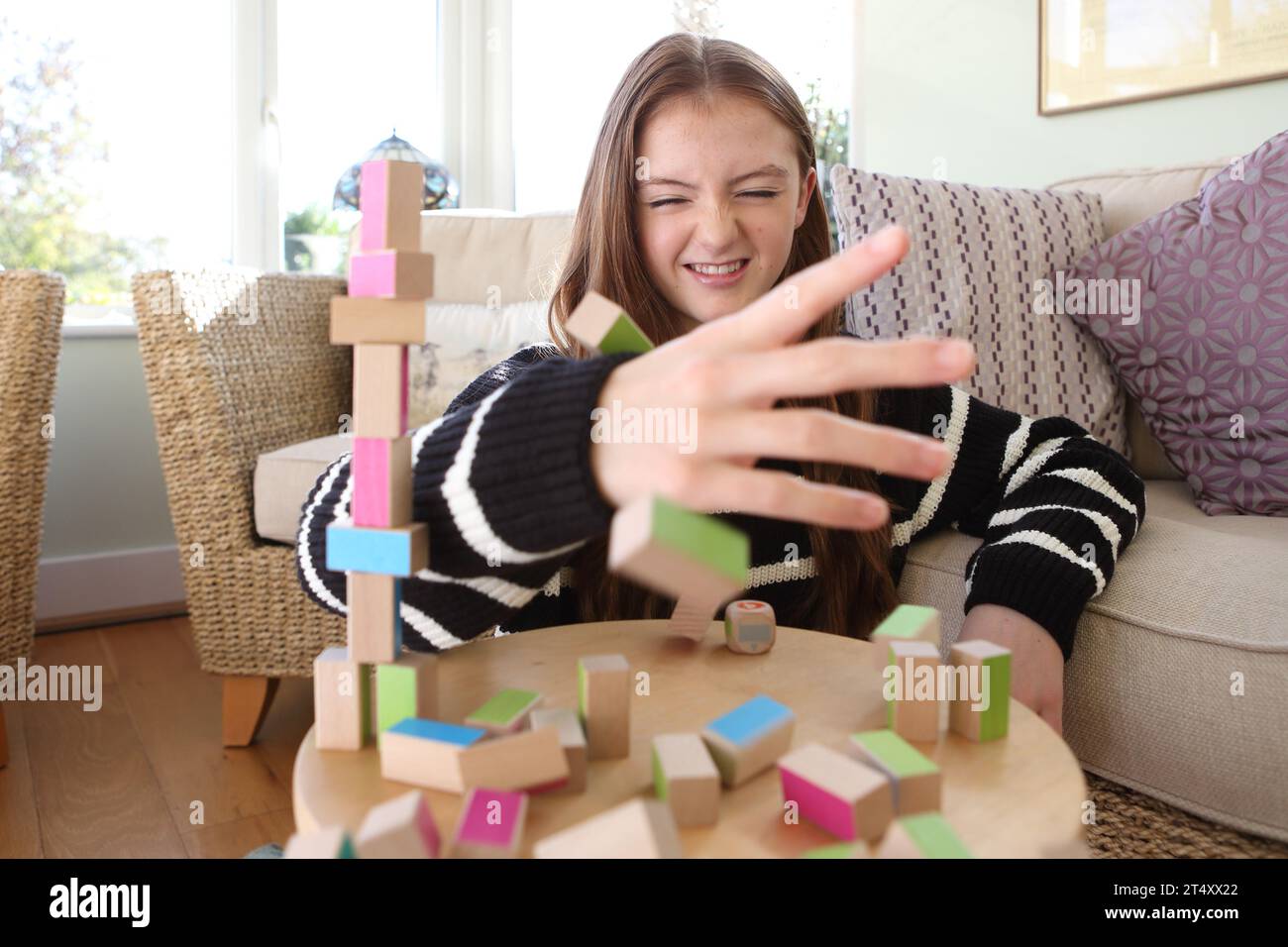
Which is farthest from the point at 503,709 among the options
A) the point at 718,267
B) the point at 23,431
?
the point at 23,431

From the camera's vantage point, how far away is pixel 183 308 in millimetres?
1533

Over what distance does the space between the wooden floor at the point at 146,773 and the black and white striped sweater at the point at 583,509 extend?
72cm

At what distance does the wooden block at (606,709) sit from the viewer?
55 centimetres

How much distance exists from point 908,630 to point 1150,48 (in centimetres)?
194

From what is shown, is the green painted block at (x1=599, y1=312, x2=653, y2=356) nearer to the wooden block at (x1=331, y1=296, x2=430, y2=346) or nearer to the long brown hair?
the wooden block at (x1=331, y1=296, x2=430, y2=346)

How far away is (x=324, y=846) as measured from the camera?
397 millimetres

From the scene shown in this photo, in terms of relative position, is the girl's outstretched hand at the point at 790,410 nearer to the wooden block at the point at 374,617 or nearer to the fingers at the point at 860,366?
the fingers at the point at 860,366

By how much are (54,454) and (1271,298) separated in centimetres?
246

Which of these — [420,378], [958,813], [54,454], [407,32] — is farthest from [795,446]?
[407,32]

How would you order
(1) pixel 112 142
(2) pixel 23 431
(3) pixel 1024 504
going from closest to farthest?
(3) pixel 1024 504, (2) pixel 23 431, (1) pixel 112 142

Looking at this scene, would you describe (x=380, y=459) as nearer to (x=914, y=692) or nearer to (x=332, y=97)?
(x=914, y=692)

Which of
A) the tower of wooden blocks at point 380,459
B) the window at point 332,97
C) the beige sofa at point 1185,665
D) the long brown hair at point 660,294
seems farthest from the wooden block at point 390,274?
the window at point 332,97

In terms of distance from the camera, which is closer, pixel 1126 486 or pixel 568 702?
pixel 568 702
